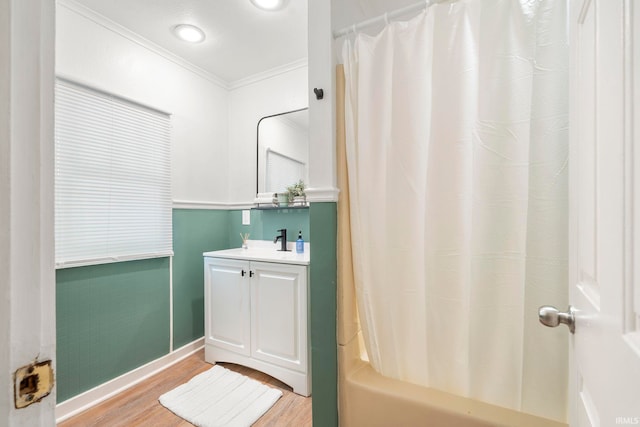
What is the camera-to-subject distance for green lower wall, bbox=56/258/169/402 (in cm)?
174

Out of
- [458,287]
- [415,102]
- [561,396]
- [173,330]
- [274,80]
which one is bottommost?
[173,330]

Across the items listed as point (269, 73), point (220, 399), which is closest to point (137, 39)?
point (269, 73)

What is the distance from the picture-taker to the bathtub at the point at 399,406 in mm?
952

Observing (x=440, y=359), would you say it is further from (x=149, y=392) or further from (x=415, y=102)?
(x=149, y=392)

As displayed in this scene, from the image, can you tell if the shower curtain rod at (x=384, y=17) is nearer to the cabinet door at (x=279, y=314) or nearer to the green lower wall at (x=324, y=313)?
the green lower wall at (x=324, y=313)

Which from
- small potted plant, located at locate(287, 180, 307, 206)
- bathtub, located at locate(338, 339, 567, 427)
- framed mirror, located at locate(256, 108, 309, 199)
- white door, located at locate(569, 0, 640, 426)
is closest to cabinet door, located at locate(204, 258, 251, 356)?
small potted plant, located at locate(287, 180, 307, 206)

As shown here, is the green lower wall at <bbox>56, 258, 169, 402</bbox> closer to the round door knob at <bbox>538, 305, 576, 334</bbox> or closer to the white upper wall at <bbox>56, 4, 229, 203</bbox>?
the white upper wall at <bbox>56, 4, 229, 203</bbox>

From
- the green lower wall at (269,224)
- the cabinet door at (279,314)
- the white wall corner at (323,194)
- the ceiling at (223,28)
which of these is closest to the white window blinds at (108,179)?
the ceiling at (223,28)

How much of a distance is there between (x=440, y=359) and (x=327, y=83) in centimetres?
124

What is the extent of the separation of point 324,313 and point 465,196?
0.77 m

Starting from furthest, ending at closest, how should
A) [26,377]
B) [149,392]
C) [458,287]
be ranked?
[149,392] < [458,287] < [26,377]

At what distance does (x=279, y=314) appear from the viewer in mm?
1967

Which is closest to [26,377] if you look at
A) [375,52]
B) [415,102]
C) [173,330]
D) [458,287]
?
[458,287]

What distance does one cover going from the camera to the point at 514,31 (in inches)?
37.2
